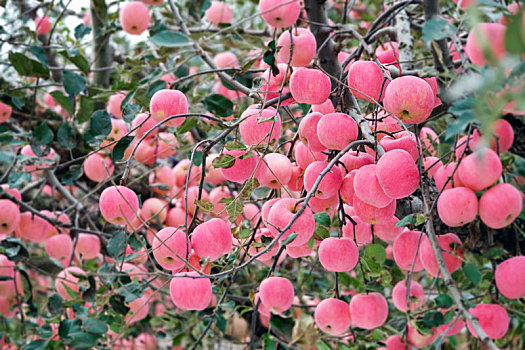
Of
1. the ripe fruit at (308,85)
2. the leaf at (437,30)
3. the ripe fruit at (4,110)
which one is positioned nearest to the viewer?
the leaf at (437,30)

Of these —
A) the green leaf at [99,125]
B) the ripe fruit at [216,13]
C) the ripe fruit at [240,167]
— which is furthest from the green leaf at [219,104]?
the ripe fruit at [216,13]

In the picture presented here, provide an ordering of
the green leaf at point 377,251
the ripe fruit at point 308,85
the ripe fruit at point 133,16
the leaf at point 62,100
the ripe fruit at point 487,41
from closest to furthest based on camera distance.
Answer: the ripe fruit at point 487,41, the ripe fruit at point 308,85, the green leaf at point 377,251, the leaf at point 62,100, the ripe fruit at point 133,16

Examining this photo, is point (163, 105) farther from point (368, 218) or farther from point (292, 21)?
point (368, 218)

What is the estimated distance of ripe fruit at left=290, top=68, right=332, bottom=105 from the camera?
0.75 m

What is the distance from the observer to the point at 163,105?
0.81 metres

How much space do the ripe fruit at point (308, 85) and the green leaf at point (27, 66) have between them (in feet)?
2.87

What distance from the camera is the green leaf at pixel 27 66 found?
128 cm

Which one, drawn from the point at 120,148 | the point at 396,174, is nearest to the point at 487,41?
the point at 396,174

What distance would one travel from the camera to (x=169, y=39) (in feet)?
3.80

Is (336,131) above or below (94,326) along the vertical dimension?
above

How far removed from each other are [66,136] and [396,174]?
1.02 meters

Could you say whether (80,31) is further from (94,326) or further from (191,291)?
(191,291)

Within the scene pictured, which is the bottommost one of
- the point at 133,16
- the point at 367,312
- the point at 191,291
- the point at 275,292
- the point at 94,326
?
the point at 94,326

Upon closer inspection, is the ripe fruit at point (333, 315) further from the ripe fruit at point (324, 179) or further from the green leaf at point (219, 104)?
the green leaf at point (219, 104)
